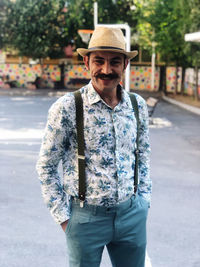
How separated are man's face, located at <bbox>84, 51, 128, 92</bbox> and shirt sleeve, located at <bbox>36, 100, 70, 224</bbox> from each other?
0.25 meters

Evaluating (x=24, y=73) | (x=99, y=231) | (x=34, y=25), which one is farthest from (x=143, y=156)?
(x=24, y=73)

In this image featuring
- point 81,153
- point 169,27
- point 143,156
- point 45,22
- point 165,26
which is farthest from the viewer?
point 45,22

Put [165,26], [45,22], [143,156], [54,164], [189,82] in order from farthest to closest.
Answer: [45,22] → [189,82] → [165,26] → [143,156] → [54,164]

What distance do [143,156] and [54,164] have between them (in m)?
0.57

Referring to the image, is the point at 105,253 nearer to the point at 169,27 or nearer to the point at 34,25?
the point at 169,27

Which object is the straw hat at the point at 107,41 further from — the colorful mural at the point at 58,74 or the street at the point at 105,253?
the colorful mural at the point at 58,74

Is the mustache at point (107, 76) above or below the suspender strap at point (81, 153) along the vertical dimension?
above

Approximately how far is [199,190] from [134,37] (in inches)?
991

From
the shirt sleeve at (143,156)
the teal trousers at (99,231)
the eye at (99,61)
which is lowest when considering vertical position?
the teal trousers at (99,231)

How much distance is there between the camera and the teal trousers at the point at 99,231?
7.55 feet

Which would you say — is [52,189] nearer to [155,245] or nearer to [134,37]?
[155,245]

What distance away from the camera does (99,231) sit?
2.31m

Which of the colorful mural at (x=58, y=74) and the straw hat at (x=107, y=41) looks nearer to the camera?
the straw hat at (x=107, y=41)

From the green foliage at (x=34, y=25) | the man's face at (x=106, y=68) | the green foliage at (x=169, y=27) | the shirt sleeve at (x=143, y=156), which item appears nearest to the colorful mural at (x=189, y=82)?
the green foliage at (x=169, y=27)
